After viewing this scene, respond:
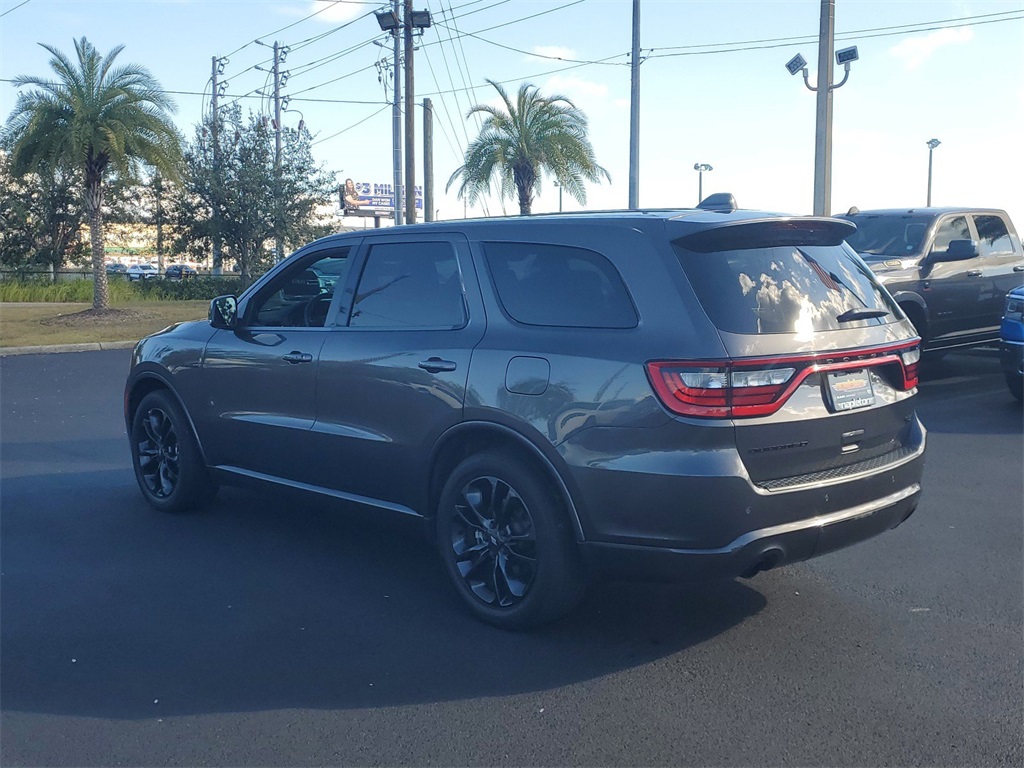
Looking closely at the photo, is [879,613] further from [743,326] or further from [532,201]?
[532,201]

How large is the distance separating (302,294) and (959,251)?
7.99 m

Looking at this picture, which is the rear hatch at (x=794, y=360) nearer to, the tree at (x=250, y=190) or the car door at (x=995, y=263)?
the car door at (x=995, y=263)

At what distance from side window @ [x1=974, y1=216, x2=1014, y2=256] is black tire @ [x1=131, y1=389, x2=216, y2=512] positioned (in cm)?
950

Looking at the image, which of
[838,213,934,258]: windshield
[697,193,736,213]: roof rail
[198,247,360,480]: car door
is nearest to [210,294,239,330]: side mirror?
[198,247,360,480]: car door

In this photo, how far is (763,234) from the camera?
169 inches

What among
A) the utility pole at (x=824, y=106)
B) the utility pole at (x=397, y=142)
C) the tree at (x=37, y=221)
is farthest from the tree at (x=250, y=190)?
the utility pole at (x=824, y=106)

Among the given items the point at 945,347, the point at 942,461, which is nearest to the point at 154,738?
the point at 942,461

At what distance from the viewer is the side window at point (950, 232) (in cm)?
1166

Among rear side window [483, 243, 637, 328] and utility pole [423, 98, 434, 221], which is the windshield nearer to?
rear side window [483, 243, 637, 328]

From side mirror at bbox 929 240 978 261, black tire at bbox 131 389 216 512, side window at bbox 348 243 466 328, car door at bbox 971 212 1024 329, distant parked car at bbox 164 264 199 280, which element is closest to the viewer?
side window at bbox 348 243 466 328

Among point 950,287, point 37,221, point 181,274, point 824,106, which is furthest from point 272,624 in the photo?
point 37,221

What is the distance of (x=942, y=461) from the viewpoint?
804 centimetres

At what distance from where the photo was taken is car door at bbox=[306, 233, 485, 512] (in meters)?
4.71

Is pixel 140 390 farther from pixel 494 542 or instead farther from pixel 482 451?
pixel 494 542
